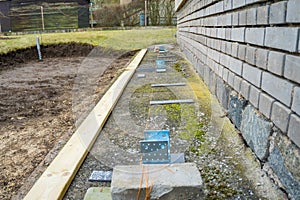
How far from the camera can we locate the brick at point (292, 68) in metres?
1.14

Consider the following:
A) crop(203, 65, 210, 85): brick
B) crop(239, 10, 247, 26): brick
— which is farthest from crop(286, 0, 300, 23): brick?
crop(203, 65, 210, 85): brick

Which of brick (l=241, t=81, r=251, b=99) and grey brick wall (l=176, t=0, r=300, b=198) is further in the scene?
brick (l=241, t=81, r=251, b=99)

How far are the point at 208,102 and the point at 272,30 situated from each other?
4.68 feet

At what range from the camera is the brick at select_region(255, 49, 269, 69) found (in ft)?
4.89

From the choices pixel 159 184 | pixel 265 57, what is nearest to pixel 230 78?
pixel 265 57

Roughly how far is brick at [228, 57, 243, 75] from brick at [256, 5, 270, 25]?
16.9 inches

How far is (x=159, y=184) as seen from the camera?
4.09 feet

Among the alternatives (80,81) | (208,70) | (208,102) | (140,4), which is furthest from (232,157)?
(140,4)

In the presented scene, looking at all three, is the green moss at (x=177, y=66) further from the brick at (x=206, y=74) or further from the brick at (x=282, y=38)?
the brick at (x=282, y=38)

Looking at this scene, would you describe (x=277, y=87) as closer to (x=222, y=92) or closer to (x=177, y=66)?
(x=222, y=92)

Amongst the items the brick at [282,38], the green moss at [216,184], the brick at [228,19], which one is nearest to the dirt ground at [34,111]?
the green moss at [216,184]

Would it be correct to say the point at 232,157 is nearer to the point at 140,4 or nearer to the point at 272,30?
the point at 272,30

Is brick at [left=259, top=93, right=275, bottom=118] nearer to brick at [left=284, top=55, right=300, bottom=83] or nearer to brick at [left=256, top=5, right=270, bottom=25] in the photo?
brick at [left=284, top=55, right=300, bottom=83]

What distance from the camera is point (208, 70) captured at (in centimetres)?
322
